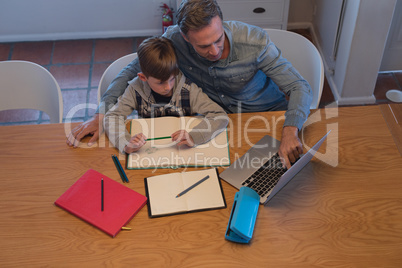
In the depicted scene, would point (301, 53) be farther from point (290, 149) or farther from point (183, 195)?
point (183, 195)

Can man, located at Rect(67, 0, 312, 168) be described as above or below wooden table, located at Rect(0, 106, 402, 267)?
above

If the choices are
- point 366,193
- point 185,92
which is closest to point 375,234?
point 366,193

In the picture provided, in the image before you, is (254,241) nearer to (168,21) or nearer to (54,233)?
(54,233)

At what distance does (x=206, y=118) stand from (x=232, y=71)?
0.24 metres

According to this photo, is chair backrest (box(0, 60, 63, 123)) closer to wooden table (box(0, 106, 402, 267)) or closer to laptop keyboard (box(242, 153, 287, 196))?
wooden table (box(0, 106, 402, 267))

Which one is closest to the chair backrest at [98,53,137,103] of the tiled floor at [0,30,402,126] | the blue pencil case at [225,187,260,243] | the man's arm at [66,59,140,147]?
the man's arm at [66,59,140,147]

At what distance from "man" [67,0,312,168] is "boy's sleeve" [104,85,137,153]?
0.04 meters

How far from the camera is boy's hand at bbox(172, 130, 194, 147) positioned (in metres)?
1.57

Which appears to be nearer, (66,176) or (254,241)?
(254,241)

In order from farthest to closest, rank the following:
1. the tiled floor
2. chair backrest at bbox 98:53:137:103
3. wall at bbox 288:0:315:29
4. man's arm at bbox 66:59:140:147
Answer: wall at bbox 288:0:315:29 → the tiled floor → chair backrest at bbox 98:53:137:103 → man's arm at bbox 66:59:140:147

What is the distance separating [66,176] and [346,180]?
0.96m

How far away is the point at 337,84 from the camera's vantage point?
302 cm

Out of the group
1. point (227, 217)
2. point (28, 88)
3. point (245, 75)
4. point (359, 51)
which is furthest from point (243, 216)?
point (359, 51)

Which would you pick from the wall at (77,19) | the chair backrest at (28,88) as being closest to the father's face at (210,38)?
the chair backrest at (28,88)
